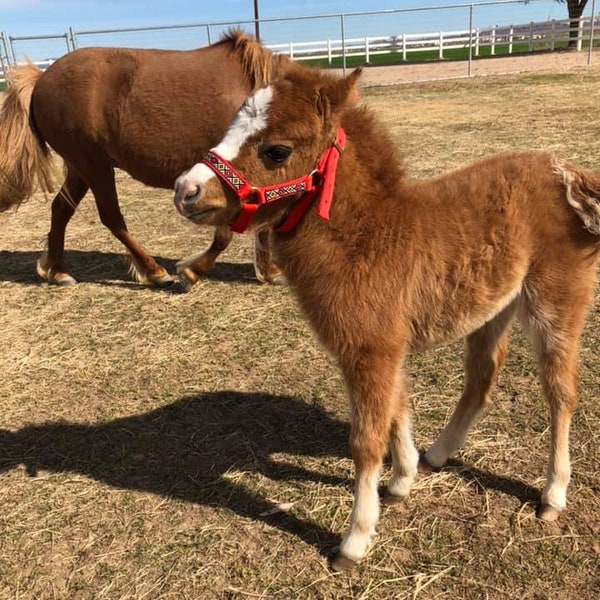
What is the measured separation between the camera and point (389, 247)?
6.68ft

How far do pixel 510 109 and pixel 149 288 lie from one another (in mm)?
9144

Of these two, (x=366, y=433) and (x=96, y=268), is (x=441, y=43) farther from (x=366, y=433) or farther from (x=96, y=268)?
(x=366, y=433)

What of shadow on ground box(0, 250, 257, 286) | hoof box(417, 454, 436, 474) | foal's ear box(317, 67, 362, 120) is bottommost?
hoof box(417, 454, 436, 474)

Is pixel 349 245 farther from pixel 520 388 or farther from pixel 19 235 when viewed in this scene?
pixel 19 235

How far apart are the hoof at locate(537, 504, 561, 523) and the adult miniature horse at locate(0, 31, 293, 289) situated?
8.67 feet

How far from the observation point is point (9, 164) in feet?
15.7

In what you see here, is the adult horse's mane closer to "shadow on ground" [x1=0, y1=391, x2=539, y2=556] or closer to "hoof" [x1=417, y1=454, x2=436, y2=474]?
"shadow on ground" [x1=0, y1=391, x2=539, y2=556]

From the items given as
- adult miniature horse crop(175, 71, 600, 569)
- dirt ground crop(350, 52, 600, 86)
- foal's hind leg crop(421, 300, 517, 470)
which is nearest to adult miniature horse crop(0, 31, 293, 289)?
foal's hind leg crop(421, 300, 517, 470)

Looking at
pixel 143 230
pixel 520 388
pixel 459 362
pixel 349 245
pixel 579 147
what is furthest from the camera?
pixel 579 147

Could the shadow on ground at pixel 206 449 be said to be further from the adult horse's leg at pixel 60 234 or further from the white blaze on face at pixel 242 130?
the adult horse's leg at pixel 60 234

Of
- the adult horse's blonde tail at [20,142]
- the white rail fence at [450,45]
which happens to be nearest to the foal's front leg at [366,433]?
the adult horse's blonde tail at [20,142]

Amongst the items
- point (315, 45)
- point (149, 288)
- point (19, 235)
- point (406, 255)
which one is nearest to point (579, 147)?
point (149, 288)

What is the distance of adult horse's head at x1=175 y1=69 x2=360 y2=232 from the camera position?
1.83 metres

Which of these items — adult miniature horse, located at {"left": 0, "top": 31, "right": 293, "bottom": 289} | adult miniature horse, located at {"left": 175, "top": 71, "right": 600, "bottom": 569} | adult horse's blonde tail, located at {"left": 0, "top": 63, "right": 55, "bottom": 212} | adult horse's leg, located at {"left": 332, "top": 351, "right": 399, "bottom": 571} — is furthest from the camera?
adult horse's blonde tail, located at {"left": 0, "top": 63, "right": 55, "bottom": 212}
